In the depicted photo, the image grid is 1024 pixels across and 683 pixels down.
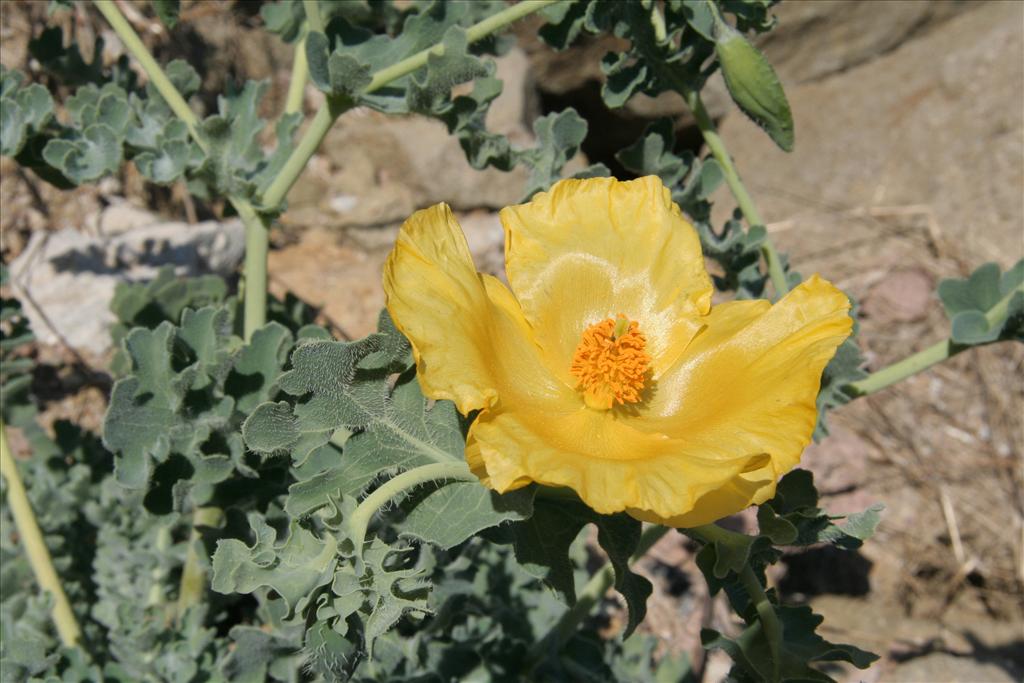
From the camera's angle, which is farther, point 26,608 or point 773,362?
point 26,608

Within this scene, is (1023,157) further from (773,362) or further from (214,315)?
(214,315)

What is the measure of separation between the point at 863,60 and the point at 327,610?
352cm

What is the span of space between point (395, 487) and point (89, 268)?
1.73 metres

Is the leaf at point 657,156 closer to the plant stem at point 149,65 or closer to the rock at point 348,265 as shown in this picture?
the plant stem at point 149,65

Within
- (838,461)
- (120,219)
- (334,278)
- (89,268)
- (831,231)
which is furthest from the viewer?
(831,231)

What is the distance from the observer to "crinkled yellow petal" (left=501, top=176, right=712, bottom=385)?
1.27 meters

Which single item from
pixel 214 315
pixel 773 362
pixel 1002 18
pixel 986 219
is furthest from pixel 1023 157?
pixel 214 315

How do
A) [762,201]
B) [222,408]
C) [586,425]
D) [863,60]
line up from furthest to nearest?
[863,60]
[762,201]
[222,408]
[586,425]

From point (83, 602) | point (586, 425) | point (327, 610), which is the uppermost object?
point (327, 610)

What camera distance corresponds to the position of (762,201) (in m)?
3.55

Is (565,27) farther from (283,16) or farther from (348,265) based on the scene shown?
(348,265)

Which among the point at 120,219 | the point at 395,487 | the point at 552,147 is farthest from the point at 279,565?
the point at 120,219

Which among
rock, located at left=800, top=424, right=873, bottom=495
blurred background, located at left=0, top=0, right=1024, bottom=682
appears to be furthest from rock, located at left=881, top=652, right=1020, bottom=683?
rock, located at left=800, top=424, right=873, bottom=495

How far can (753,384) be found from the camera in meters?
1.16
